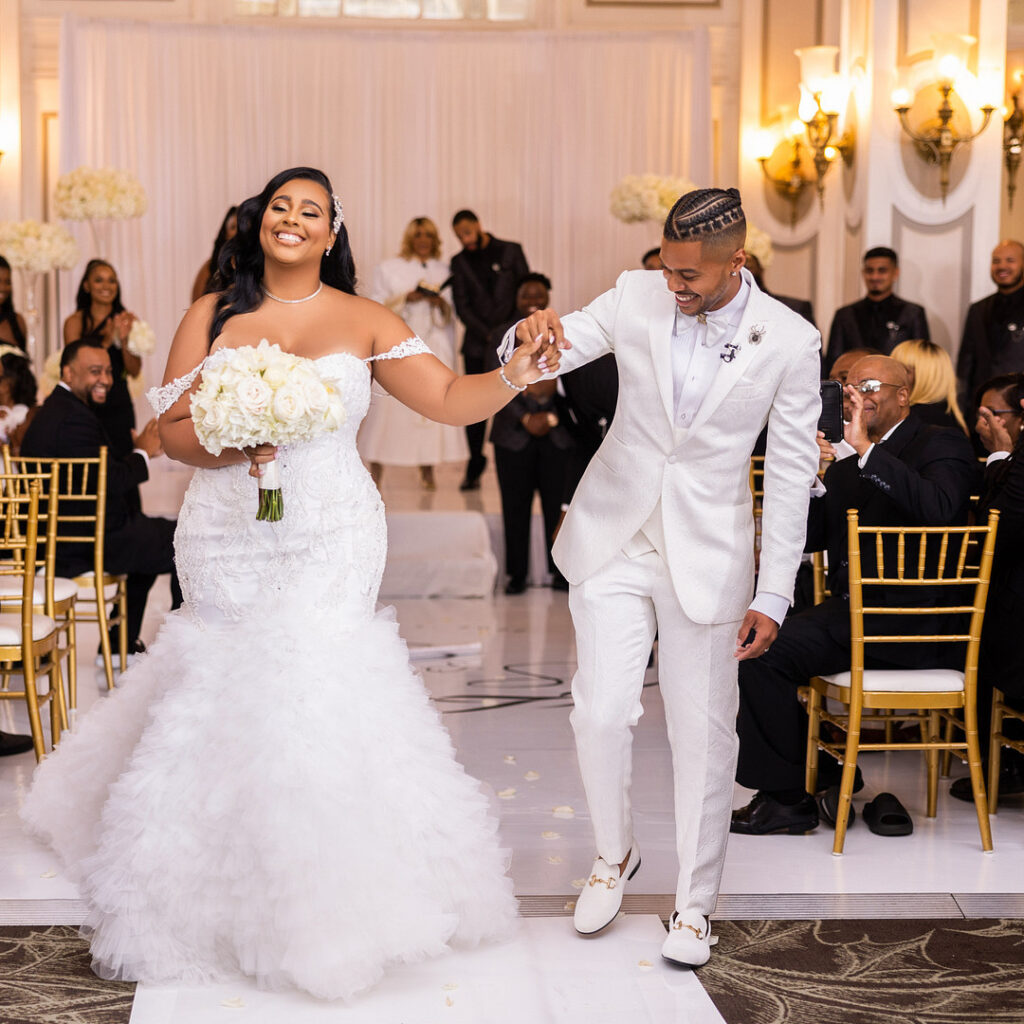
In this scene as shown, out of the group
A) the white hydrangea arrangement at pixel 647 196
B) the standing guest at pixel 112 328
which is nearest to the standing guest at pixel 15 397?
the standing guest at pixel 112 328

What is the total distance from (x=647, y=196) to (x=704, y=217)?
686 cm

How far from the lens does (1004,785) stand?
488 centimetres

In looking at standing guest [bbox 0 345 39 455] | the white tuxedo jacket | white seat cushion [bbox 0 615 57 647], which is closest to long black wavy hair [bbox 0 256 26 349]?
standing guest [bbox 0 345 39 455]

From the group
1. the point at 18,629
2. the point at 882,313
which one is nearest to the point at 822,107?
the point at 882,313

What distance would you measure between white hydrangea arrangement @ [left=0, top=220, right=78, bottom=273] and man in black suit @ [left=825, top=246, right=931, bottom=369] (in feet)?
16.4

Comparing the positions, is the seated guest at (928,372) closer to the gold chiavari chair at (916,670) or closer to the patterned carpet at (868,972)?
the gold chiavari chair at (916,670)

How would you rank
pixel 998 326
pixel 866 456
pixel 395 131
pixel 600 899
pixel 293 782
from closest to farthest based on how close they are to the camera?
1. pixel 293 782
2. pixel 600 899
3. pixel 866 456
4. pixel 998 326
5. pixel 395 131

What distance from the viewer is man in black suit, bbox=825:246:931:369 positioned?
8.28m

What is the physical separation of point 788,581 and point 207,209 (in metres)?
10.8

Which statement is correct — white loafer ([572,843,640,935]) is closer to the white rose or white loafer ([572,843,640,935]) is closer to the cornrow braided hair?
the white rose

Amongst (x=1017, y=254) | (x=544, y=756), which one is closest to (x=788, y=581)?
(x=544, y=756)

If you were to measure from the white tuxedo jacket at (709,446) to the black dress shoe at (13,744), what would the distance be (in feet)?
9.51

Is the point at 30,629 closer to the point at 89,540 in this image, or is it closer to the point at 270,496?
the point at 89,540

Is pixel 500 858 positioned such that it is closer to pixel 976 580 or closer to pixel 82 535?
pixel 976 580
